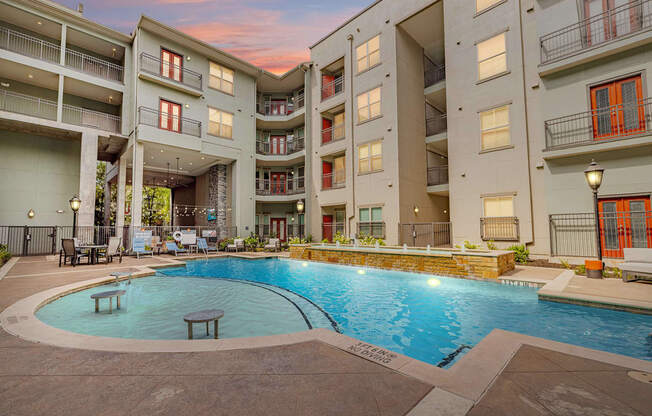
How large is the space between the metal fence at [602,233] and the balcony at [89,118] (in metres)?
23.0

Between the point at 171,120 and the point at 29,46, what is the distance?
797cm

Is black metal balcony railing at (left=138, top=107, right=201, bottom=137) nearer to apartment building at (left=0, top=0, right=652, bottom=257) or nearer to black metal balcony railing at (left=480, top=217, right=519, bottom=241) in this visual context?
apartment building at (left=0, top=0, right=652, bottom=257)

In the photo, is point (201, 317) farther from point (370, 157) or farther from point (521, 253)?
point (370, 157)

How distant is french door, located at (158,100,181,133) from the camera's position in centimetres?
1653

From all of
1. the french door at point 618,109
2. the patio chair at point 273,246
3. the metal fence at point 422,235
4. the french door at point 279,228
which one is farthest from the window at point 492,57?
the french door at point 279,228

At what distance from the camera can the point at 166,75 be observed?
1692 cm

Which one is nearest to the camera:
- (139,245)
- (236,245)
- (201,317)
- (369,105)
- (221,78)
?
(201,317)

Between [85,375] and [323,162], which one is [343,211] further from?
[85,375]

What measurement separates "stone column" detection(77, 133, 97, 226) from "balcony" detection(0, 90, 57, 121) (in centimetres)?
294

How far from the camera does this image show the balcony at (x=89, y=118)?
16.8 m

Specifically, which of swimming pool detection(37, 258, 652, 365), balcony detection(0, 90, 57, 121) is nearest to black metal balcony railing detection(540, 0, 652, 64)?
swimming pool detection(37, 258, 652, 365)

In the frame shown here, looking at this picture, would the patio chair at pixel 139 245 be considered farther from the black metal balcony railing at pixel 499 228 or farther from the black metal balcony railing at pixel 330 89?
the black metal balcony railing at pixel 499 228

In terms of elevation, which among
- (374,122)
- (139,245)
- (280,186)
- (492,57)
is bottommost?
(139,245)

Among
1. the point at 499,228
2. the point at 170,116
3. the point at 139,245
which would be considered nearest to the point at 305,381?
the point at 499,228
